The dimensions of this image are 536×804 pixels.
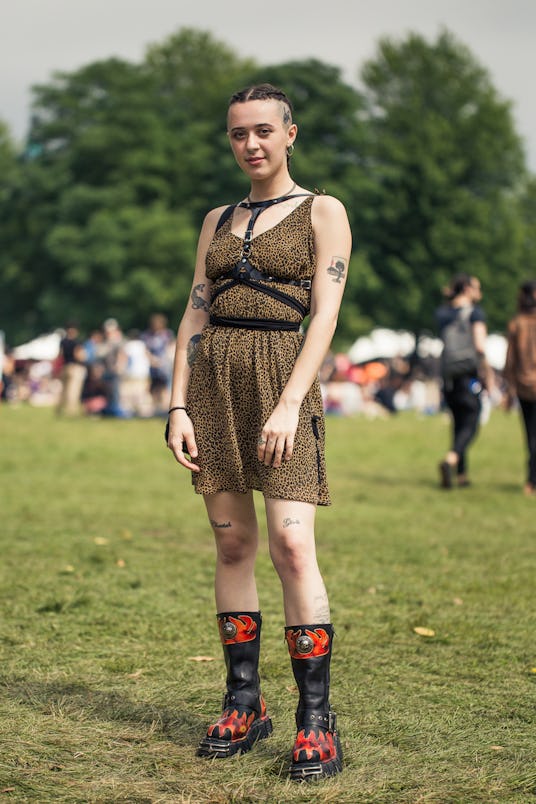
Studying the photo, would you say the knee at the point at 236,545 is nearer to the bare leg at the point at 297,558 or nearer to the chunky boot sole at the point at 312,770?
the bare leg at the point at 297,558

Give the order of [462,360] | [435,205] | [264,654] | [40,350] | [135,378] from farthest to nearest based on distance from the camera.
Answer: [435,205]
[40,350]
[135,378]
[462,360]
[264,654]

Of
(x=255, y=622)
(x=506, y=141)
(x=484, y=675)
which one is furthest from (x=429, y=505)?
(x=506, y=141)

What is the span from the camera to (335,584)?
304 inches

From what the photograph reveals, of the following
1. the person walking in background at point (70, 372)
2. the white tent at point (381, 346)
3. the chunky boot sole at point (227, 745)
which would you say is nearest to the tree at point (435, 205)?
the white tent at point (381, 346)

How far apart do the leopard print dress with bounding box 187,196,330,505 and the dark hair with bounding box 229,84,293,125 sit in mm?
349

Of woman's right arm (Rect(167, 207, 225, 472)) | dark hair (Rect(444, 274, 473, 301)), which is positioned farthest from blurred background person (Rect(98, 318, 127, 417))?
woman's right arm (Rect(167, 207, 225, 472))

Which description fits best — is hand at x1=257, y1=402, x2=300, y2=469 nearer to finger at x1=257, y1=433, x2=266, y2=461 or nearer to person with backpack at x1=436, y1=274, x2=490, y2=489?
finger at x1=257, y1=433, x2=266, y2=461

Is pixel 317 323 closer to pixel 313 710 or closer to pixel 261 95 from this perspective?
pixel 261 95

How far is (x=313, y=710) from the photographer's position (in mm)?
4172

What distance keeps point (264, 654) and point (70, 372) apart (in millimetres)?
22957

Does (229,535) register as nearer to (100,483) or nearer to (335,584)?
(335,584)

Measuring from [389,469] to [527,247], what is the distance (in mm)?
42122

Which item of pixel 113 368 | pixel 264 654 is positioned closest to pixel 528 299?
pixel 264 654

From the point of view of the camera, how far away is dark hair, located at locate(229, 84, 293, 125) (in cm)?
431
